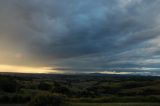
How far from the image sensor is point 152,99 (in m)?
79.2

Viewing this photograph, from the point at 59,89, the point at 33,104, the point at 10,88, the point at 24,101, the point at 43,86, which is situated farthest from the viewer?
the point at 43,86

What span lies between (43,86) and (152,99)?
57.6 meters

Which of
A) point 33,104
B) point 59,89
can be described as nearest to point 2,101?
point 33,104

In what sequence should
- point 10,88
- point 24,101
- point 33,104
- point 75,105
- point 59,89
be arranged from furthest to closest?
point 59,89, point 10,88, point 24,101, point 75,105, point 33,104

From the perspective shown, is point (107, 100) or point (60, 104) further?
point (107, 100)

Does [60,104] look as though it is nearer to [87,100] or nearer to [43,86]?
[87,100]

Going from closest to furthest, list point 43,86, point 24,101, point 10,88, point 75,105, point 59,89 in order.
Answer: point 75,105 → point 24,101 → point 10,88 → point 59,89 → point 43,86

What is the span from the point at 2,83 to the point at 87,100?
131 ft

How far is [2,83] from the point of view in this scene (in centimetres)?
10412

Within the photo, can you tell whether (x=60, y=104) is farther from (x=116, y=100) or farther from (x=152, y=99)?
(x=152, y=99)

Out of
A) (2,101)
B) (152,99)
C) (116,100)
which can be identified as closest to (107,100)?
(116,100)

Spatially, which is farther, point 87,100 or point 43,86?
point 43,86

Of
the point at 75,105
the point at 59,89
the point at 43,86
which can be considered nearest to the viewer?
the point at 75,105

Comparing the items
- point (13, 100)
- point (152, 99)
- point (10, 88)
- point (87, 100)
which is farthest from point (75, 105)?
point (10, 88)
